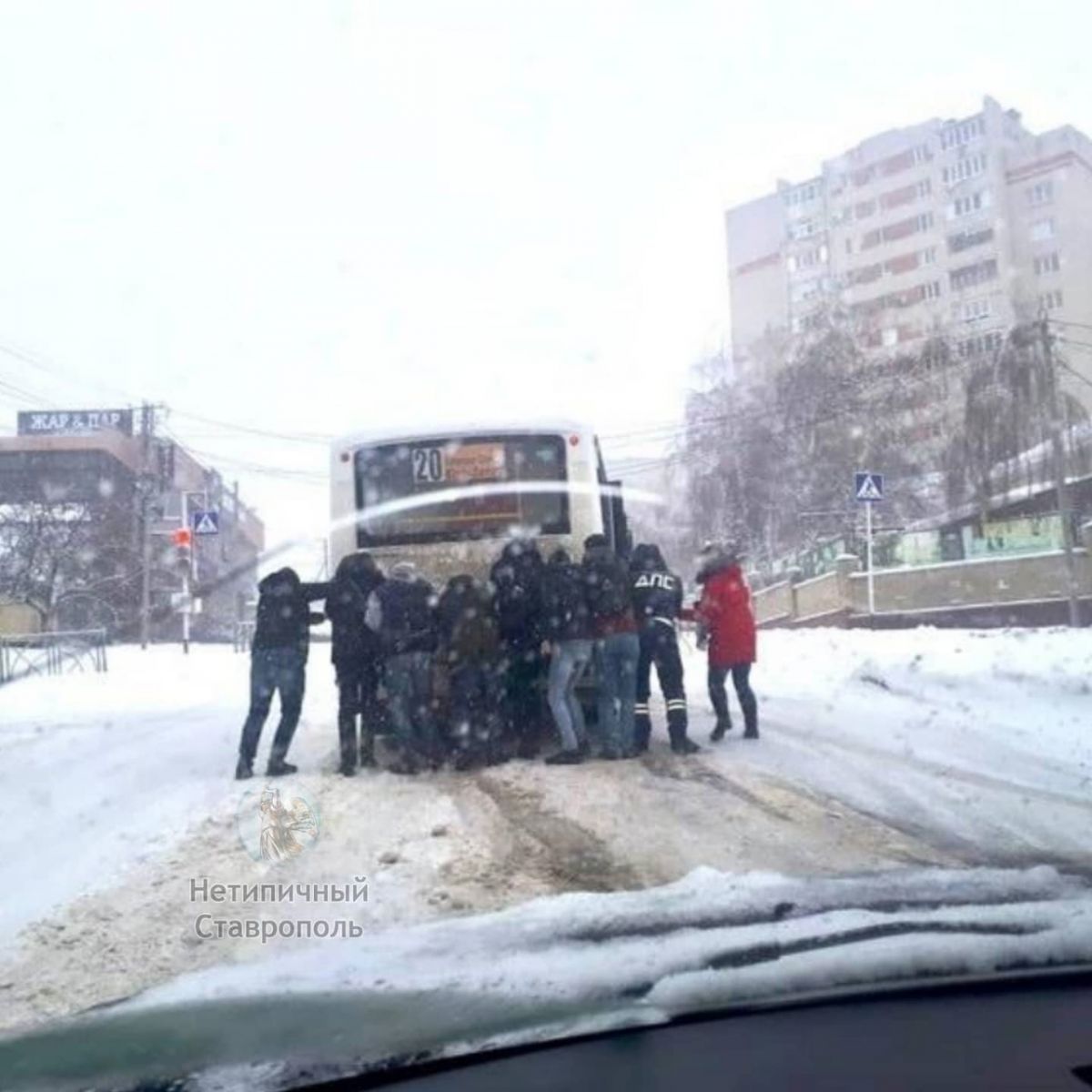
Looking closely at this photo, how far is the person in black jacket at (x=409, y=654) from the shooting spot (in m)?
9.41

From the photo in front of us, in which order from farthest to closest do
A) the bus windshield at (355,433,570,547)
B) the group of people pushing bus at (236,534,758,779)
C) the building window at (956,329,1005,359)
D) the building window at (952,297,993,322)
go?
the building window at (952,297,993,322) → the building window at (956,329,1005,359) → the bus windshield at (355,433,570,547) → the group of people pushing bus at (236,534,758,779)

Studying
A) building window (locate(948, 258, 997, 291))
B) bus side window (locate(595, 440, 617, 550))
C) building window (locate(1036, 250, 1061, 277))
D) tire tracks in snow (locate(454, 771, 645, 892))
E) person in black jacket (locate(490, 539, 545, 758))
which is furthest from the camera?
building window (locate(948, 258, 997, 291))

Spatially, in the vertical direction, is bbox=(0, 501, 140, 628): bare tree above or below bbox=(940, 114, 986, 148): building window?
below

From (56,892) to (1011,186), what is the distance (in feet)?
145

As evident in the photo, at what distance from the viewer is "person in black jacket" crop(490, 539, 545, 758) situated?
9.71 meters

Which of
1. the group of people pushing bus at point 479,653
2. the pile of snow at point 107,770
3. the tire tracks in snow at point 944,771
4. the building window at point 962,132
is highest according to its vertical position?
the building window at point 962,132

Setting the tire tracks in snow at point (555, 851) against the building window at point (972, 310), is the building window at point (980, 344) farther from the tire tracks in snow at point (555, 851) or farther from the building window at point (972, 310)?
the tire tracks in snow at point (555, 851)

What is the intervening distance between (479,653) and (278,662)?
1.61 m

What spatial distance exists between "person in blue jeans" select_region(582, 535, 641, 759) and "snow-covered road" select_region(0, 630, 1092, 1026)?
42 cm

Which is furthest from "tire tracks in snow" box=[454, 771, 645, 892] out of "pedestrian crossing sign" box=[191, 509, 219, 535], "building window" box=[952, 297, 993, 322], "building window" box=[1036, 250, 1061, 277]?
"building window" box=[1036, 250, 1061, 277]

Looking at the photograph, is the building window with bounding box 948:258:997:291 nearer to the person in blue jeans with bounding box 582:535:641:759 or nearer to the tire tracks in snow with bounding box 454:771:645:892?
the person in blue jeans with bounding box 582:535:641:759

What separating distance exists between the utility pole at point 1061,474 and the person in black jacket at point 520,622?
464 inches

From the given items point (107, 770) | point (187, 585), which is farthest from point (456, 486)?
point (187, 585)

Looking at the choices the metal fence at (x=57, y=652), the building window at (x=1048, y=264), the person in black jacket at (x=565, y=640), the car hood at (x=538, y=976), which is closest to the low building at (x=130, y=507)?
the metal fence at (x=57, y=652)
